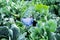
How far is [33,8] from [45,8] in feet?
0.49

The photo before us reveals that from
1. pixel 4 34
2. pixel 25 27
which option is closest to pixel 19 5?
pixel 25 27

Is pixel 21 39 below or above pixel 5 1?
below

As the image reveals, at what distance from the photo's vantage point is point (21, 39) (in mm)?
1588

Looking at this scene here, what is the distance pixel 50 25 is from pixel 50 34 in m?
0.07

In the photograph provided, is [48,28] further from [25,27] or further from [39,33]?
[25,27]

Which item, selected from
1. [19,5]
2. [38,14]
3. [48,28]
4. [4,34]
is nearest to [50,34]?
[48,28]

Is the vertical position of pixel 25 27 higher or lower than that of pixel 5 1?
lower

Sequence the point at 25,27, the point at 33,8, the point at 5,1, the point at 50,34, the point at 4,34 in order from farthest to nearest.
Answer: the point at 5,1 < the point at 33,8 < the point at 25,27 < the point at 4,34 < the point at 50,34

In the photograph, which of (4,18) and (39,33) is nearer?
(39,33)

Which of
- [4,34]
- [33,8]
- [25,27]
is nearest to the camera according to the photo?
[4,34]

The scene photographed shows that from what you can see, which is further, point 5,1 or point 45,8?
point 5,1

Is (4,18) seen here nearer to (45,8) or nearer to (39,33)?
(45,8)

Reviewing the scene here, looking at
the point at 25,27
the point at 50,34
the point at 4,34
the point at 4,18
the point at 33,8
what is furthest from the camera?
the point at 33,8

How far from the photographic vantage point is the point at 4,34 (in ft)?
5.46
